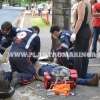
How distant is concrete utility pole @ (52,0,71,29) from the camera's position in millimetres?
13688

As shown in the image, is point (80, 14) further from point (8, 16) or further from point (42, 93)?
point (8, 16)

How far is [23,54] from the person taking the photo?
10.1 meters

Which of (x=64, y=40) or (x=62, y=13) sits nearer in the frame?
(x=64, y=40)

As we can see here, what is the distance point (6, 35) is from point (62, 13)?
3.55m

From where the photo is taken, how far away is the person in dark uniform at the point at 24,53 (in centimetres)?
1017

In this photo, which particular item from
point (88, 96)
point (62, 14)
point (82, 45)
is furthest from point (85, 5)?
point (62, 14)

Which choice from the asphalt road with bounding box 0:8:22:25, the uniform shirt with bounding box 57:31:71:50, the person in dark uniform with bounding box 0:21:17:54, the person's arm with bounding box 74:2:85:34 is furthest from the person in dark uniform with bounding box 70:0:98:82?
the asphalt road with bounding box 0:8:22:25

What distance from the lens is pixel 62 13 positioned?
13.8 metres

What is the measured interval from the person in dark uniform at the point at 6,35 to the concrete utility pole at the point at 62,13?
295 cm

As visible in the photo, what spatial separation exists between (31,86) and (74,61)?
119cm

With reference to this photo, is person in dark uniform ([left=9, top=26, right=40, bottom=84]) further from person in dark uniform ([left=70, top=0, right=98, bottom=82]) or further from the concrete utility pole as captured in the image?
the concrete utility pole

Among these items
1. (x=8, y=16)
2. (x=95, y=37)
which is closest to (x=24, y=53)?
(x=95, y=37)

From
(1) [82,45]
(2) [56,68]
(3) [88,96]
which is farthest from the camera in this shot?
(1) [82,45]

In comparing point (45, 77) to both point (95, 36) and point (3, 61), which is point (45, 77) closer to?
point (3, 61)
